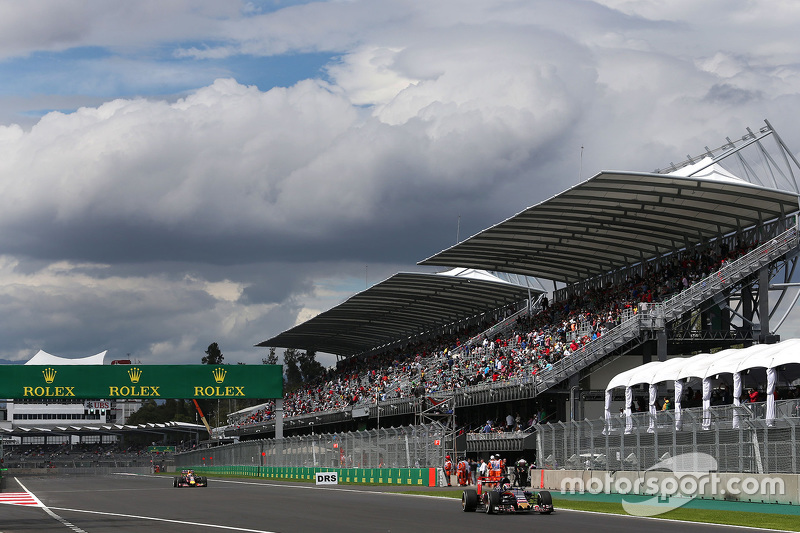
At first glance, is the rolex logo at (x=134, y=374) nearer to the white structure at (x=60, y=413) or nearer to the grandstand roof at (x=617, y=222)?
the grandstand roof at (x=617, y=222)

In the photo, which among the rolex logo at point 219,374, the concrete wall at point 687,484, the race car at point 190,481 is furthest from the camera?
the rolex logo at point 219,374

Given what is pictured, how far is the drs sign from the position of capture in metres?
45.6

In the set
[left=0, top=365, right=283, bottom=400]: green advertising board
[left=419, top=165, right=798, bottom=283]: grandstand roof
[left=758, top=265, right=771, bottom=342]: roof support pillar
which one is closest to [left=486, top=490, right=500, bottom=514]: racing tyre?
[left=419, top=165, right=798, bottom=283]: grandstand roof

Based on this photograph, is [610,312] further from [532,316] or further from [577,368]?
[532,316]

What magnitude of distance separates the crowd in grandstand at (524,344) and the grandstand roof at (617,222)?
1.41 m

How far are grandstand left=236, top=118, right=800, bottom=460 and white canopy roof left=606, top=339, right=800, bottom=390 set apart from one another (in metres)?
6.59

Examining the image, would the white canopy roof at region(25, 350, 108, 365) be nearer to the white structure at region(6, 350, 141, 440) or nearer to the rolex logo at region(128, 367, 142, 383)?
the white structure at region(6, 350, 141, 440)

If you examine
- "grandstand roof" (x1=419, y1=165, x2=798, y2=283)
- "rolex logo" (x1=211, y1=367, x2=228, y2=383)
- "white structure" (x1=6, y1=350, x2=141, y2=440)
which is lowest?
"white structure" (x1=6, y1=350, x2=141, y2=440)

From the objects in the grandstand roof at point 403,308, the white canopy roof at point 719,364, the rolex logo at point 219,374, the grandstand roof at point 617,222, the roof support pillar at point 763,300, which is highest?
the grandstand roof at point 617,222

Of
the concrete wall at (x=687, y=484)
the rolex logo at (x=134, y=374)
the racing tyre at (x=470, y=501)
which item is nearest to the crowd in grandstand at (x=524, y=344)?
the concrete wall at (x=687, y=484)

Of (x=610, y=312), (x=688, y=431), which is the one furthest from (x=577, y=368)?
(x=688, y=431)

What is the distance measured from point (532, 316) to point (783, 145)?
17387 mm

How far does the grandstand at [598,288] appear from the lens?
43156mm

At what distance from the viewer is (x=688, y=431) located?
27500 mm
